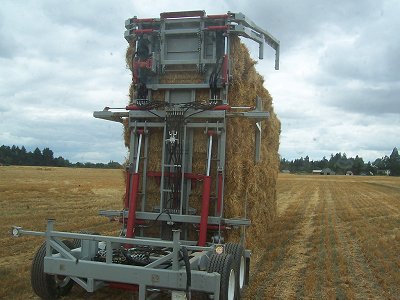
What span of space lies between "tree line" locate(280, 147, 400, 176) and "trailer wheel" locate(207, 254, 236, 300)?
115 meters

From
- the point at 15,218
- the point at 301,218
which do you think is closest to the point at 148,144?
the point at 15,218

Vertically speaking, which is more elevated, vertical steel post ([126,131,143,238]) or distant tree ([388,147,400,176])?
distant tree ([388,147,400,176])

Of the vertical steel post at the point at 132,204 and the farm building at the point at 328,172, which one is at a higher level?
the farm building at the point at 328,172

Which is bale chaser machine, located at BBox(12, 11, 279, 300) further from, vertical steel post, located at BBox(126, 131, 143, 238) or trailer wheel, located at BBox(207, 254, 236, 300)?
trailer wheel, located at BBox(207, 254, 236, 300)

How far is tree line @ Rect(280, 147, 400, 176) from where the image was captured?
129 meters

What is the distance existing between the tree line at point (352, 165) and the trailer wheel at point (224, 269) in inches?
4523

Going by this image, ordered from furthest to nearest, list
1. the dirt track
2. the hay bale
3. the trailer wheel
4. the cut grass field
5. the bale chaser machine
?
1. the hay bale
2. the bale chaser machine
3. the dirt track
4. the cut grass field
5. the trailer wheel

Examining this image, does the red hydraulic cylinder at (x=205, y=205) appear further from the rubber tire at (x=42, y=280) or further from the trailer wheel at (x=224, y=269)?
the rubber tire at (x=42, y=280)

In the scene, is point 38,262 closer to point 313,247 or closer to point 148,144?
point 148,144

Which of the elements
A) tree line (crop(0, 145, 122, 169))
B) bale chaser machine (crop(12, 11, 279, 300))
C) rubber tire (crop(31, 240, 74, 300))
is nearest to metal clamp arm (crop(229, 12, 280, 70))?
bale chaser machine (crop(12, 11, 279, 300))

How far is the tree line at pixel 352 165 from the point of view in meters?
129

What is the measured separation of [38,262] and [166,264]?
1661 mm

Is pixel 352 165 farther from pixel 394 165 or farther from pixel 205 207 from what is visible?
pixel 205 207

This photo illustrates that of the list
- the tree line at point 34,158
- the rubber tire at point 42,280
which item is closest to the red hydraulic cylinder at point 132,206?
the rubber tire at point 42,280
